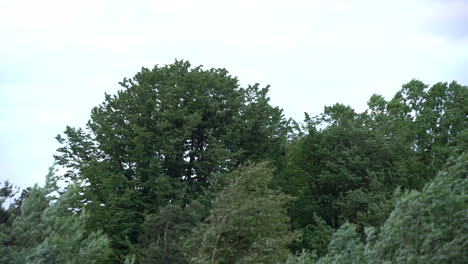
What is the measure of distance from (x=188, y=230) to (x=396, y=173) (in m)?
15.9

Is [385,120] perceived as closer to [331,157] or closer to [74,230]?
[331,157]

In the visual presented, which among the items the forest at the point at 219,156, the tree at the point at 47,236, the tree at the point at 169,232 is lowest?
the tree at the point at 47,236

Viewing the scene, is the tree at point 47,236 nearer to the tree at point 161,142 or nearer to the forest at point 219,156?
Answer: the forest at point 219,156

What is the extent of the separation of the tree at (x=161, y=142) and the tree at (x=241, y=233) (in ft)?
44.0

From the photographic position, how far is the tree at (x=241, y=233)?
22.3m

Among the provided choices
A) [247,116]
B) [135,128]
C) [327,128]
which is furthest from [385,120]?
[135,128]

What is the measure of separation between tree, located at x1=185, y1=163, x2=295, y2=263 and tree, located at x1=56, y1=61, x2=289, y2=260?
13.4m

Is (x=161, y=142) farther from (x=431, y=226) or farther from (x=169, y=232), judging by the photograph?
(x=431, y=226)

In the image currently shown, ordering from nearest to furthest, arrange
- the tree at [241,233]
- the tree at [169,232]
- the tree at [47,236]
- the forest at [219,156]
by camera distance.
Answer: the tree at [47,236] → the tree at [241,233] → the tree at [169,232] → the forest at [219,156]

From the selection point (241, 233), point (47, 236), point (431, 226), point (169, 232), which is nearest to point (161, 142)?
point (169, 232)

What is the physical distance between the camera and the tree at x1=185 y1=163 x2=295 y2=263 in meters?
22.3

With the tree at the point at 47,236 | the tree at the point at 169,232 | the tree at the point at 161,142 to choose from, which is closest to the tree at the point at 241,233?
the tree at the point at 169,232

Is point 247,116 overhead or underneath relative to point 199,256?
overhead

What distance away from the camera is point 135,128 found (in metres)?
38.9
